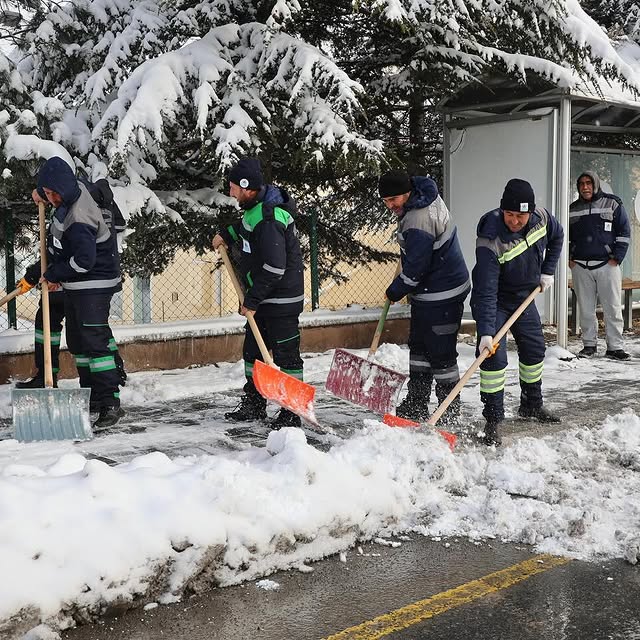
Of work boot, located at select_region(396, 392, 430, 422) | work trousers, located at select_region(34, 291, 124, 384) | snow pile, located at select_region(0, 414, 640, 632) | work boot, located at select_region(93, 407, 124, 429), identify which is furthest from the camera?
work trousers, located at select_region(34, 291, 124, 384)

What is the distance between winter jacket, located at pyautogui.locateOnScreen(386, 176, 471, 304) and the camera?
20.0ft

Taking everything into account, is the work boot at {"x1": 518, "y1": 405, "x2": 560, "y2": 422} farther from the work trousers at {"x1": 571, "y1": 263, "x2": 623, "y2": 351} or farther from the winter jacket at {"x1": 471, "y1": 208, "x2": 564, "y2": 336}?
the work trousers at {"x1": 571, "y1": 263, "x2": 623, "y2": 351}

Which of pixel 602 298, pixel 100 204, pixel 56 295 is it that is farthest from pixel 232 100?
pixel 602 298

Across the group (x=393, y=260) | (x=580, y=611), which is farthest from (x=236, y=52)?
(x=580, y=611)

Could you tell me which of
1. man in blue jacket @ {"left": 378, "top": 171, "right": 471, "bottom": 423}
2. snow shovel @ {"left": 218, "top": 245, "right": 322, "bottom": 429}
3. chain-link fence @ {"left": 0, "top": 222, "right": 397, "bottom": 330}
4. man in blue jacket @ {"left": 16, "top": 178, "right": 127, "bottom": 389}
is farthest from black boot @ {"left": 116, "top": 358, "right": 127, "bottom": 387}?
man in blue jacket @ {"left": 378, "top": 171, "right": 471, "bottom": 423}

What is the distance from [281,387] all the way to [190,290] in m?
7.92

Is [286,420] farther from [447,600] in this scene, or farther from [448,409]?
[447,600]

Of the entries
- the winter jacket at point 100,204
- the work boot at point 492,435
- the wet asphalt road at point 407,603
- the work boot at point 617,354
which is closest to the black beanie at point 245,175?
the winter jacket at point 100,204

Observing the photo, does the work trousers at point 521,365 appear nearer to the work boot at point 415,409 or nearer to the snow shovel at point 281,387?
the work boot at point 415,409

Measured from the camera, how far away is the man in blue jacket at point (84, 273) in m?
6.14

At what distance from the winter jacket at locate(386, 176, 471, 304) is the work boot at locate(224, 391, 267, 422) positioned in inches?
50.4

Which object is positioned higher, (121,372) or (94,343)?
(94,343)

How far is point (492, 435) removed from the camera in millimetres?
5941

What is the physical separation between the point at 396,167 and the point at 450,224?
114 inches
